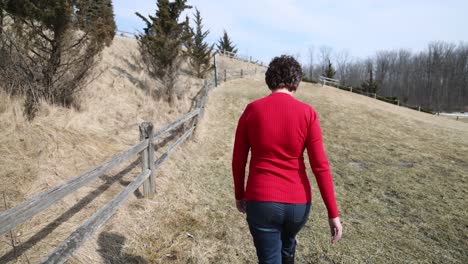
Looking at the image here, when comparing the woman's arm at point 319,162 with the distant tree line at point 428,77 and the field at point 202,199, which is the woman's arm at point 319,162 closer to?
the field at point 202,199

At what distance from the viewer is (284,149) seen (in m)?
2.18

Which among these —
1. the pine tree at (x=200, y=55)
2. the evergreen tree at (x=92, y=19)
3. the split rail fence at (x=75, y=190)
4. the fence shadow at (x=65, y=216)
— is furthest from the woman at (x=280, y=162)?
the pine tree at (x=200, y=55)

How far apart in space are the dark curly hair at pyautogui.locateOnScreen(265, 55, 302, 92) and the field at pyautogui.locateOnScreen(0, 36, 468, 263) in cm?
264

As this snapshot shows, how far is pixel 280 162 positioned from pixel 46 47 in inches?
325

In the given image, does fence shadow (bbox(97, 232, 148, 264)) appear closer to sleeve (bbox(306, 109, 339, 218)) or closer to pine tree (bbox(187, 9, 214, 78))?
sleeve (bbox(306, 109, 339, 218))

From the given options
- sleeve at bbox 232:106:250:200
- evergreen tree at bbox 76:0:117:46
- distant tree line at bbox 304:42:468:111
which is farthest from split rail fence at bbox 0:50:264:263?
distant tree line at bbox 304:42:468:111

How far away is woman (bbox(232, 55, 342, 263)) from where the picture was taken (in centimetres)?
216

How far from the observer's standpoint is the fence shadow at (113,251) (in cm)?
370

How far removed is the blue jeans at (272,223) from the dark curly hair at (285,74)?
856 mm

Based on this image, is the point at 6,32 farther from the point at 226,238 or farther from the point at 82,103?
the point at 226,238

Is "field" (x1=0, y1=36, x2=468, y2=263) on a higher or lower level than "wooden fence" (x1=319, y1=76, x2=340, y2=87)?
lower

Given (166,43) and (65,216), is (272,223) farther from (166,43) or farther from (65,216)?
(166,43)

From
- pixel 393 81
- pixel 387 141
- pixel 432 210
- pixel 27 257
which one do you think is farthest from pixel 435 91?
pixel 27 257

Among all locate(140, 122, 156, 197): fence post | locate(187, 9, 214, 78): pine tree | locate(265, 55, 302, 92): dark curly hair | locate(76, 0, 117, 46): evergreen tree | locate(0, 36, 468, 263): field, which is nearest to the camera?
locate(265, 55, 302, 92): dark curly hair
